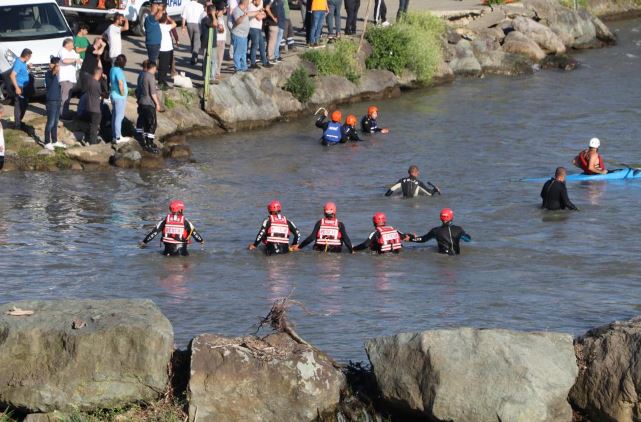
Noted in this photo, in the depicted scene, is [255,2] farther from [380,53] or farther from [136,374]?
[136,374]

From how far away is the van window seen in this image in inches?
986

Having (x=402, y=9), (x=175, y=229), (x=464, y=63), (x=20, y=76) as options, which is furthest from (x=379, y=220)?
(x=464, y=63)

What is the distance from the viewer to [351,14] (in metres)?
32.6

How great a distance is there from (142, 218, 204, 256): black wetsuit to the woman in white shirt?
920 centimetres

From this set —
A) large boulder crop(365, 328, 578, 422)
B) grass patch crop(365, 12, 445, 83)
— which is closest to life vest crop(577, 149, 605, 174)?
grass patch crop(365, 12, 445, 83)

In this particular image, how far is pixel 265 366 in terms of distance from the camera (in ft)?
32.2

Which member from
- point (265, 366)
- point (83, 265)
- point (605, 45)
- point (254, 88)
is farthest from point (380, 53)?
point (265, 366)

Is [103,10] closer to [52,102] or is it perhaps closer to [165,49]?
[165,49]

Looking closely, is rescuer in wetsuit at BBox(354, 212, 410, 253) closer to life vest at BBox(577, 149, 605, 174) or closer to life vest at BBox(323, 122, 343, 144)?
life vest at BBox(577, 149, 605, 174)

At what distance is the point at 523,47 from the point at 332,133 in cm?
1290

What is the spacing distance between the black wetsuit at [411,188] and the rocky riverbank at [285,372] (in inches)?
459

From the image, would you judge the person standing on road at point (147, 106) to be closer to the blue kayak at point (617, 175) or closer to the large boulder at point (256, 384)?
A: the blue kayak at point (617, 175)

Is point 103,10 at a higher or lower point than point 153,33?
higher

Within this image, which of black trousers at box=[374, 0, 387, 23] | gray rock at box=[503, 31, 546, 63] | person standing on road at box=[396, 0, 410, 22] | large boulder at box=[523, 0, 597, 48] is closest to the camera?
black trousers at box=[374, 0, 387, 23]
